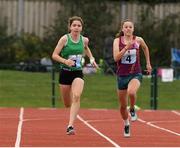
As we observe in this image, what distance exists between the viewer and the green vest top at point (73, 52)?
44.9 feet

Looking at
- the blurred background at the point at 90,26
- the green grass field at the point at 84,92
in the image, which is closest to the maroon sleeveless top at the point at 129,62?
the green grass field at the point at 84,92

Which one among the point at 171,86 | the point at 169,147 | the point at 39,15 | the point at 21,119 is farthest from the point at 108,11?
the point at 169,147

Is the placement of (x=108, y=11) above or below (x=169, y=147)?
above

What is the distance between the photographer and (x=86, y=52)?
1427cm

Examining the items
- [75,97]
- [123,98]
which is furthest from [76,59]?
[123,98]

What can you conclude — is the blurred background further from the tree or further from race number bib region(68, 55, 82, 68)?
race number bib region(68, 55, 82, 68)

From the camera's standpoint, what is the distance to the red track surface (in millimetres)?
12289

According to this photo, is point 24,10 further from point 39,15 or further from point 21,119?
point 21,119

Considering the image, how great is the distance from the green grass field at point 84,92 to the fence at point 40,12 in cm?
1113

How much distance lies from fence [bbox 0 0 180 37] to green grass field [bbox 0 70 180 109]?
36.5ft

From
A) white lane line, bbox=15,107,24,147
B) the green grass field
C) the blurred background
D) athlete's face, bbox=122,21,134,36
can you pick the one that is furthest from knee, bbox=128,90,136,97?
the blurred background

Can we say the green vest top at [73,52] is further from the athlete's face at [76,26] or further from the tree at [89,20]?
the tree at [89,20]

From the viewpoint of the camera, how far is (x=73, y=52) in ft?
45.0

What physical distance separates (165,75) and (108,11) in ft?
42.6
